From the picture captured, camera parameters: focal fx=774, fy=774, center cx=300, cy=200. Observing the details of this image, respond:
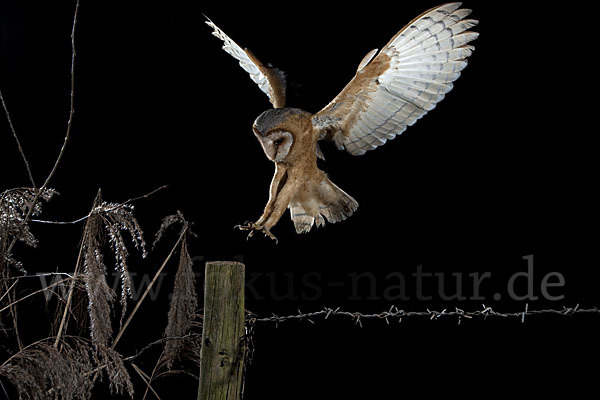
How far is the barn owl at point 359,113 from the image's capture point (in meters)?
2.47

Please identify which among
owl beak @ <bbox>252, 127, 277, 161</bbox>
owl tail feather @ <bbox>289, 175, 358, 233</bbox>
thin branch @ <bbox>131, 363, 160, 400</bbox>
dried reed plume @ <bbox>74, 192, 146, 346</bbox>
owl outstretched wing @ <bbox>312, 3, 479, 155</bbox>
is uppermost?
owl outstretched wing @ <bbox>312, 3, 479, 155</bbox>

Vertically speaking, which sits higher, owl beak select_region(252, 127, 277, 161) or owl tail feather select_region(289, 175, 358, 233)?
owl beak select_region(252, 127, 277, 161)

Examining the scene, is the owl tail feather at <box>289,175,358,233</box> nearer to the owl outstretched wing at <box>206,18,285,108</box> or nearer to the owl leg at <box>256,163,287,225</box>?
the owl leg at <box>256,163,287,225</box>

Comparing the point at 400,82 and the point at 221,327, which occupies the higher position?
the point at 400,82

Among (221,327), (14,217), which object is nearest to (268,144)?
(221,327)

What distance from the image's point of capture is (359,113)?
2607 mm

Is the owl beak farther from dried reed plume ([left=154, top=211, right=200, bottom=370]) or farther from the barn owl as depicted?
dried reed plume ([left=154, top=211, right=200, bottom=370])

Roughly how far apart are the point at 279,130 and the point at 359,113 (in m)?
0.30

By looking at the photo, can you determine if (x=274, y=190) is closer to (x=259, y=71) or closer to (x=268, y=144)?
(x=268, y=144)

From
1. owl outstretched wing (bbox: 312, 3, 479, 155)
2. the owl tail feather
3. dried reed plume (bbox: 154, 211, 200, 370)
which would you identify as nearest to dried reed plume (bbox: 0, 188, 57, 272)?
dried reed plume (bbox: 154, 211, 200, 370)

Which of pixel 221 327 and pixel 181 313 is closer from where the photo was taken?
pixel 221 327

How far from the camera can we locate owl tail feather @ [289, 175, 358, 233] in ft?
8.65

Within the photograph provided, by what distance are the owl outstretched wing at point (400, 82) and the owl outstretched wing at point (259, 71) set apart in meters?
0.23

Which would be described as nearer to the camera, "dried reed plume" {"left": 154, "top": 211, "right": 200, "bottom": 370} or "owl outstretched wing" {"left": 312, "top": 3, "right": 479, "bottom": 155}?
"owl outstretched wing" {"left": 312, "top": 3, "right": 479, "bottom": 155}
